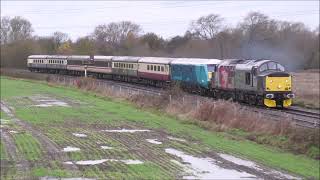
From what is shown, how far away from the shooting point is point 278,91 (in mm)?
32719

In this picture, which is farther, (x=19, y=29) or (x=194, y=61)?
(x=19, y=29)

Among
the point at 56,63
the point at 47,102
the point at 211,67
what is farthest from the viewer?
the point at 56,63

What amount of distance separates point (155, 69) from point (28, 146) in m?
35.5

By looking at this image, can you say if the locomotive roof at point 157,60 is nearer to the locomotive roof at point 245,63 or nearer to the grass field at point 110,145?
the locomotive roof at point 245,63

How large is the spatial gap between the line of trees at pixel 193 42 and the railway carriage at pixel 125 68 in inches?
163

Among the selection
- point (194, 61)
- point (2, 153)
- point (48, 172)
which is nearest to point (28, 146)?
point (2, 153)

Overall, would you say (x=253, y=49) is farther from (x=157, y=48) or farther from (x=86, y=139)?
(x=157, y=48)

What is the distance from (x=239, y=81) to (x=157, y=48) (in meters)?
39.1

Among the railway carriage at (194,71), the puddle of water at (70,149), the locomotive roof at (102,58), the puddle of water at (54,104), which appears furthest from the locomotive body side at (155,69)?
the puddle of water at (70,149)

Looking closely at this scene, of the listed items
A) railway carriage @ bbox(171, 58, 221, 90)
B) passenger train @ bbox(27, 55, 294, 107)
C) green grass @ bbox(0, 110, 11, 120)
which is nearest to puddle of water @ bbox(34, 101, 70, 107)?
Answer: green grass @ bbox(0, 110, 11, 120)

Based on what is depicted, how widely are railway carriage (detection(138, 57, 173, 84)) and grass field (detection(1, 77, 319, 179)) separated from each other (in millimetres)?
16555

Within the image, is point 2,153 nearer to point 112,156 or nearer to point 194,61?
point 112,156

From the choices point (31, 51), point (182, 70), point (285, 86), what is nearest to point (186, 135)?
point (285, 86)

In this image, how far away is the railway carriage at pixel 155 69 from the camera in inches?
2099
